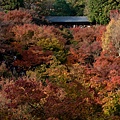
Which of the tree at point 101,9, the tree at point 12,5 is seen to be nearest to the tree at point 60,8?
the tree at point 12,5

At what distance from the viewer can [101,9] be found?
34625 mm

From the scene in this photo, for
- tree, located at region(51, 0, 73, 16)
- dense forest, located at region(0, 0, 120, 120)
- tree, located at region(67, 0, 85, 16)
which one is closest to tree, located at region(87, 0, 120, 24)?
dense forest, located at region(0, 0, 120, 120)

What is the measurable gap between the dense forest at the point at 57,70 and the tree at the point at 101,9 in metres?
0.11

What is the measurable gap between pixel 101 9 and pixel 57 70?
17.0 meters

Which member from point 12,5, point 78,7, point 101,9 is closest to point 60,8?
point 78,7

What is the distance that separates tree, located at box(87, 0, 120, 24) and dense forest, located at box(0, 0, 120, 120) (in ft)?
0.36

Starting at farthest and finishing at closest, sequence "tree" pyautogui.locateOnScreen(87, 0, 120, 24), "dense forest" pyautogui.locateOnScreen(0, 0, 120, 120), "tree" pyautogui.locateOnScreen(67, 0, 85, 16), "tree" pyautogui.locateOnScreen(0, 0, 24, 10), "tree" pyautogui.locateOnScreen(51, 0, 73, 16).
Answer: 1. "tree" pyautogui.locateOnScreen(67, 0, 85, 16)
2. "tree" pyautogui.locateOnScreen(51, 0, 73, 16)
3. "tree" pyautogui.locateOnScreen(0, 0, 24, 10)
4. "tree" pyautogui.locateOnScreen(87, 0, 120, 24)
5. "dense forest" pyautogui.locateOnScreen(0, 0, 120, 120)

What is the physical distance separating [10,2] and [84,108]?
2479 centimetres

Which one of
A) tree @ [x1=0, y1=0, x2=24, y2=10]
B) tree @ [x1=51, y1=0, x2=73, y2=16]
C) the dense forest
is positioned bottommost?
the dense forest

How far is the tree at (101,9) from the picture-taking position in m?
→ 33.5

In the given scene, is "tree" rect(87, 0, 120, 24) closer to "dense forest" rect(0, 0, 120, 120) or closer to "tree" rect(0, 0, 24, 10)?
"dense forest" rect(0, 0, 120, 120)

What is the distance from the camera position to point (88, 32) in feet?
93.1

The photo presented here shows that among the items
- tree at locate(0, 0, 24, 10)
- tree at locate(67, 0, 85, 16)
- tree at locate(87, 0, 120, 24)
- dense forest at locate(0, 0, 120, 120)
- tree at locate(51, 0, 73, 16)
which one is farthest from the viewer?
tree at locate(67, 0, 85, 16)

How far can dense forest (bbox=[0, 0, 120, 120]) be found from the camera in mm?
12625
